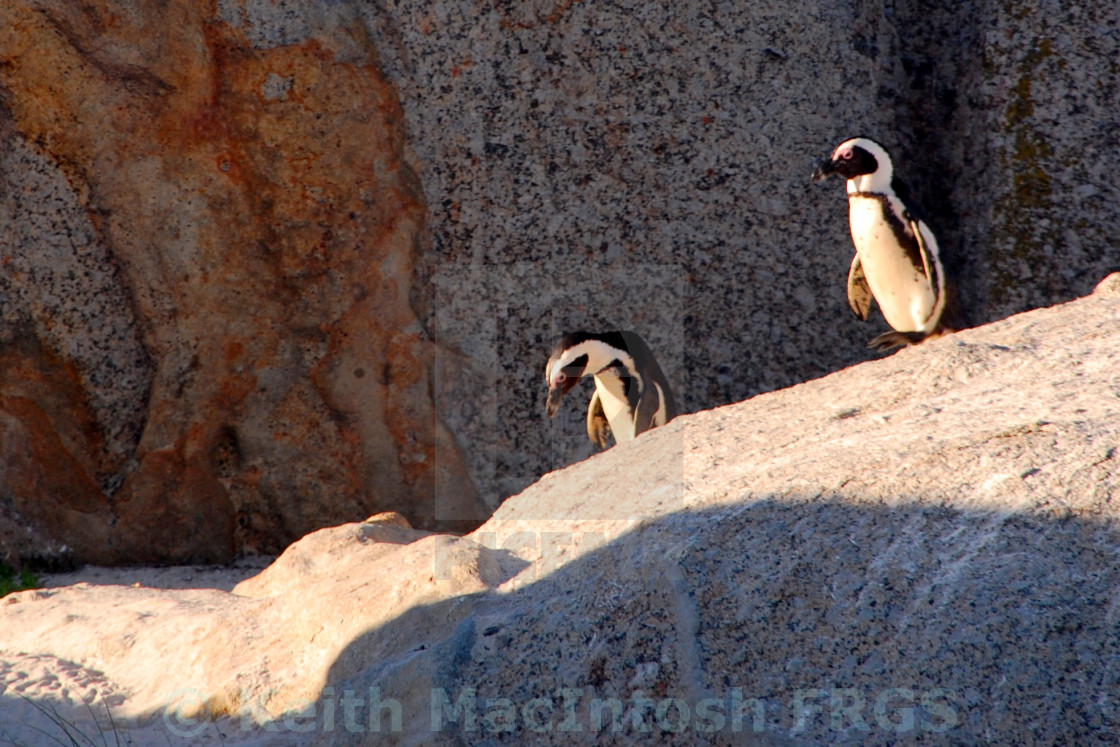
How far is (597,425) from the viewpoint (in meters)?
4.34

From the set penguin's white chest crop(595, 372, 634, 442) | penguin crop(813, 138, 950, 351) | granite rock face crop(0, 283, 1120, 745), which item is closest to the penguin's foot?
penguin crop(813, 138, 950, 351)

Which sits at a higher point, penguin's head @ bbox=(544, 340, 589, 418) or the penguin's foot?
penguin's head @ bbox=(544, 340, 589, 418)

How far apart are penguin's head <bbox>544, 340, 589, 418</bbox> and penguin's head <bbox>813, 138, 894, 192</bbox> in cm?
109

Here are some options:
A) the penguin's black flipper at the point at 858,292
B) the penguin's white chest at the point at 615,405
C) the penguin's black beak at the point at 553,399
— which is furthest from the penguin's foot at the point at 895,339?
the penguin's black beak at the point at 553,399

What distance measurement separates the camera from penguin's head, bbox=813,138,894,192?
147 inches

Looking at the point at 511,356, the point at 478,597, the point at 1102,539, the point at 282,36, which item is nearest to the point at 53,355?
the point at 282,36

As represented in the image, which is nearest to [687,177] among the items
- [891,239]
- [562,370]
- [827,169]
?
[827,169]

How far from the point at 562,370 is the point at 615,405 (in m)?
0.44

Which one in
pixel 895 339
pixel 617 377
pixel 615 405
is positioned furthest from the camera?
pixel 615 405

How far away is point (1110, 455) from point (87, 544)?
12.8 ft

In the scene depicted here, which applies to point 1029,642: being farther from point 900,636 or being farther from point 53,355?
point 53,355

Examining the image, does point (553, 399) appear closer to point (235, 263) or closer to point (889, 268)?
point (889, 268)

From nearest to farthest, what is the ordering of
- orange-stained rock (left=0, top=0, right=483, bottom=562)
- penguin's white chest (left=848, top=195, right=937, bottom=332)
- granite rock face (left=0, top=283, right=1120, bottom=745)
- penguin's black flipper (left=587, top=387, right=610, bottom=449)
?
granite rock face (left=0, top=283, right=1120, bottom=745) < penguin's white chest (left=848, top=195, right=937, bottom=332) < orange-stained rock (left=0, top=0, right=483, bottom=562) < penguin's black flipper (left=587, top=387, right=610, bottom=449)

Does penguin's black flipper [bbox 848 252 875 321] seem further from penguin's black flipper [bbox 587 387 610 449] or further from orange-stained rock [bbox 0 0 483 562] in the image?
orange-stained rock [bbox 0 0 483 562]
